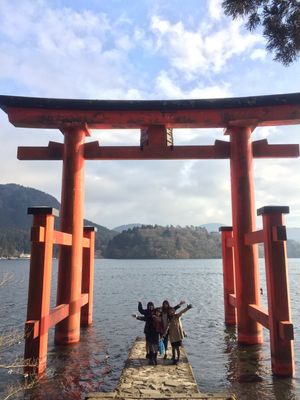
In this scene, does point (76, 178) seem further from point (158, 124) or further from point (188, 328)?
point (188, 328)

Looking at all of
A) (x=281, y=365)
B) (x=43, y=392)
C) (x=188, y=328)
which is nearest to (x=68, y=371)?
(x=43, y=392)

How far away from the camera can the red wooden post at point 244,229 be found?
34.2ft

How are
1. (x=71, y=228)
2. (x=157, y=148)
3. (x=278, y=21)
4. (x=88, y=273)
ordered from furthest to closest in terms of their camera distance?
1. (x=88, y=273)
2. (x=157, y=148)
3. (x=71, y=228)
4. (x=278, y=21)

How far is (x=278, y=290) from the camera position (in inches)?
326

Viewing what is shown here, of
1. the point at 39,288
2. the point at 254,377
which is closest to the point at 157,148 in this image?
the point at 39,288

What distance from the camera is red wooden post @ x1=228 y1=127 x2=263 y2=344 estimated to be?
34.2 ft

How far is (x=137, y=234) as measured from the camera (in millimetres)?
161875

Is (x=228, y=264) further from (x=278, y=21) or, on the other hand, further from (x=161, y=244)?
(x=161, y=244)

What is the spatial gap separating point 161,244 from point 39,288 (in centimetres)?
15843

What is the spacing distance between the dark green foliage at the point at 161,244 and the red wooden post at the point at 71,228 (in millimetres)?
150428

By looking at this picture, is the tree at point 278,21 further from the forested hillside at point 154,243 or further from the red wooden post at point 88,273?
the forested hillside at point 154,243

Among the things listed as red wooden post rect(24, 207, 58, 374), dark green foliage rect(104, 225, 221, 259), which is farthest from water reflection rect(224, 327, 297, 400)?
dark green foliage rect(104, 225, 221, 259)

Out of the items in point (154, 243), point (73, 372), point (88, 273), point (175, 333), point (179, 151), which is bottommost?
point (73, 372)

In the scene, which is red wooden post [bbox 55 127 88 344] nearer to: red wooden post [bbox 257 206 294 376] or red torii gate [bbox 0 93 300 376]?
red torii gate [bbox 0 93 300 376]
